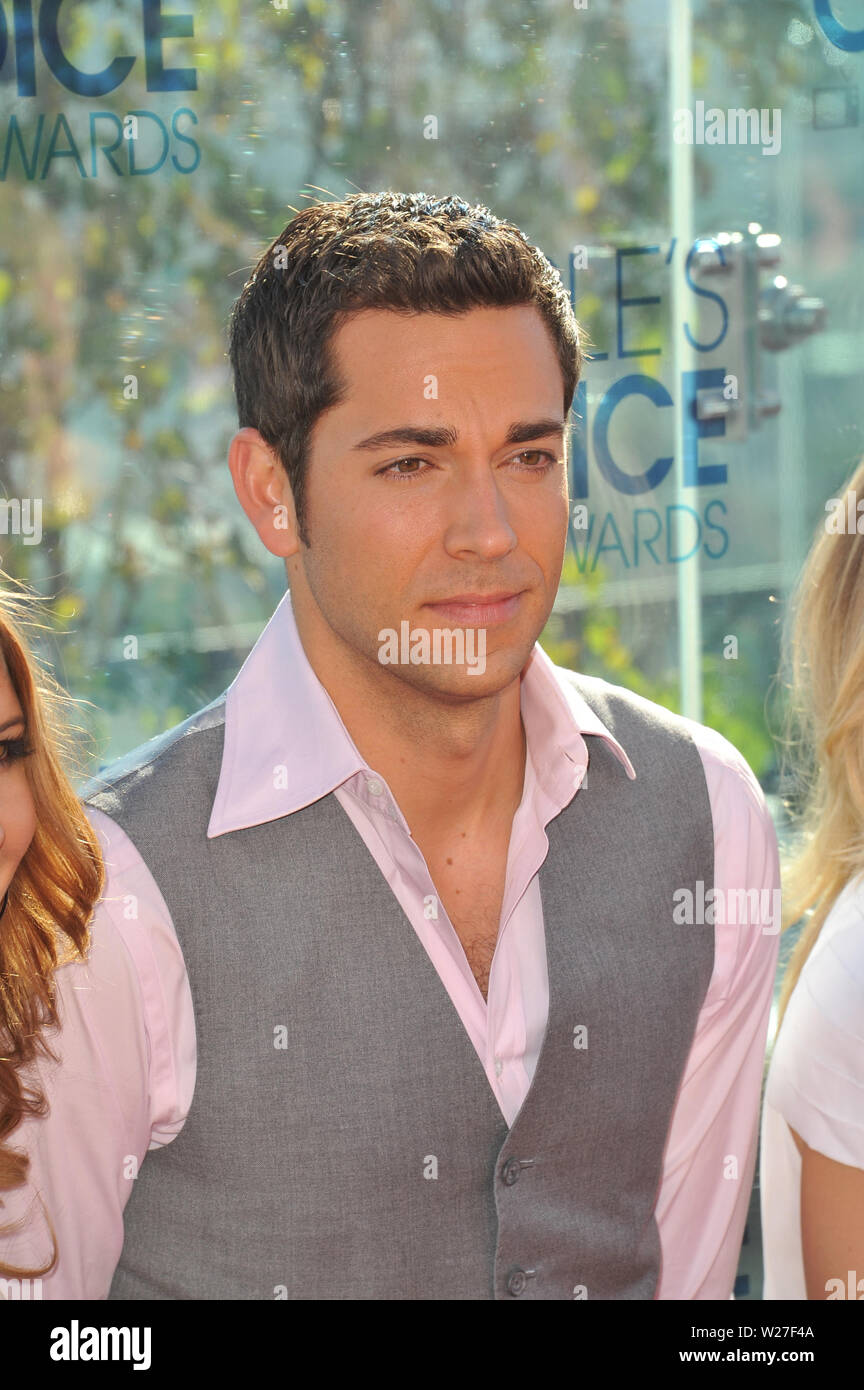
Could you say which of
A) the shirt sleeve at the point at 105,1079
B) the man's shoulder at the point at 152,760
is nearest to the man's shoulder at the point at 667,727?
the man's shoulder at the point at 152,760

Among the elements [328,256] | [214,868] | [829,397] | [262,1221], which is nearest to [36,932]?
[214,868]

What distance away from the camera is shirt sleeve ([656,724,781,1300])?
1.76 metres

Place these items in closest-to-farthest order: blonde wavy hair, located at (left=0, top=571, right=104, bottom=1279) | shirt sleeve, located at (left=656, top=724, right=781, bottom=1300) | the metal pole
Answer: blonde wavy hair, located at (left=0, top=571, right=104, bottom=1279), shirt sleeve, located at (left=656, top=724, right=781, bottom=1300), the metal pole

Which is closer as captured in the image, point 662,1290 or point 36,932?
point 36,932

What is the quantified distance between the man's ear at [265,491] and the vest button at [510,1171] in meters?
0.67

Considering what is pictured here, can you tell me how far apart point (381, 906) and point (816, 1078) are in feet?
1.66

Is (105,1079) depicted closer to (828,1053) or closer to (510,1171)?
(510,1171)

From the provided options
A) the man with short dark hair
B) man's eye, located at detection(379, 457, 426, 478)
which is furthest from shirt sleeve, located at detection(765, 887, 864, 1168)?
man's eye, located at detection(379, 457, 426, 478)

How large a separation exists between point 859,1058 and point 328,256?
3.27ft

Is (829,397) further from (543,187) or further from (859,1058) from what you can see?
(859,1058)

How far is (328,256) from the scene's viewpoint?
159 centimetres

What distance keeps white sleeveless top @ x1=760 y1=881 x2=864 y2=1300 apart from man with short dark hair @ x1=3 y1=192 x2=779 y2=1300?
0.38 feet

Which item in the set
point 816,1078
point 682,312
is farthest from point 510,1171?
point 682,312

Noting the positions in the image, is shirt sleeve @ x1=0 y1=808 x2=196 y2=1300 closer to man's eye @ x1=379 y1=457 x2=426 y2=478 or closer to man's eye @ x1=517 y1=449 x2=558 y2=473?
man's eye @ x1=379 y1=457 x2=426 y2=478
